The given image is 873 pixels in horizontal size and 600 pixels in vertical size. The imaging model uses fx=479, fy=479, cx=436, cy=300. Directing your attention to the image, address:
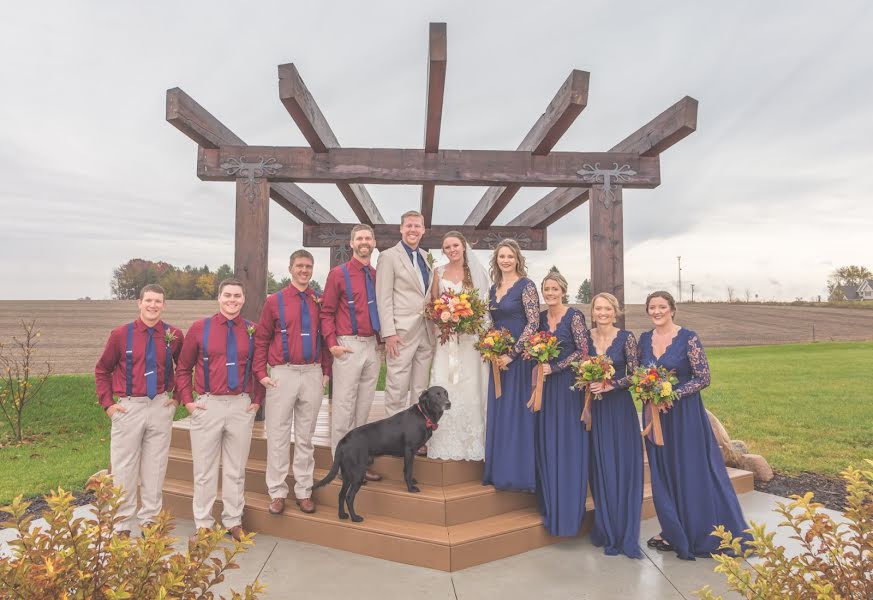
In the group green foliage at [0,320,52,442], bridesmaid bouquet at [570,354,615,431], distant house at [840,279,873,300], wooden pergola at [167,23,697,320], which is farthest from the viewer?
distant house at [840,279,873,300]

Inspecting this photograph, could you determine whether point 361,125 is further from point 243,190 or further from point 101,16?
point 101,16

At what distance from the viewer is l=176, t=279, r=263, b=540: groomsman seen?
381cm

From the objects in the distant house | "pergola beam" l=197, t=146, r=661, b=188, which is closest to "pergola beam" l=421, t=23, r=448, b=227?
"pergola beam" l=197, t=146, r=661, b=188

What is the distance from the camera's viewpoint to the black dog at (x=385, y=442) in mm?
3766

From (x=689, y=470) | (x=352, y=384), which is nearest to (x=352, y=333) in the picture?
(x=352, y=384)

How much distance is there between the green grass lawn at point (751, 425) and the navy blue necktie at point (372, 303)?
4703 mm

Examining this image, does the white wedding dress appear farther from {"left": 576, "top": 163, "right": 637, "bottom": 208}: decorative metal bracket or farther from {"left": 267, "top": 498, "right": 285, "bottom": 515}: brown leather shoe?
{"left": 576, "top": 163, "right": 637, "bottom": 208}: decorative metal bracket

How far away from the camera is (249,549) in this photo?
151 inches

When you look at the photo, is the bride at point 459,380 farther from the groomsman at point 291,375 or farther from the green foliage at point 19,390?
the green foliage at point 19,390

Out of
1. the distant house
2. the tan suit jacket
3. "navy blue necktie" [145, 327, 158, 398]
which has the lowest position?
"navy blue necktie" [145, 327, 158, 398]

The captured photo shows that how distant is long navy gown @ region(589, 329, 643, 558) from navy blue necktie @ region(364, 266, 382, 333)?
73.3 inches

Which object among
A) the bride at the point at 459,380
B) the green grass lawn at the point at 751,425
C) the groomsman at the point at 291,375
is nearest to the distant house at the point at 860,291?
the green grass lawn at the point at 751,425

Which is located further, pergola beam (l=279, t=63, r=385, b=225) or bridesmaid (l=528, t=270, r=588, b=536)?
pergola beam (l=279, t=63, r=385, b=225)

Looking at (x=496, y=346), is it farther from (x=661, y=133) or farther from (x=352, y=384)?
(x=661, y=133)
